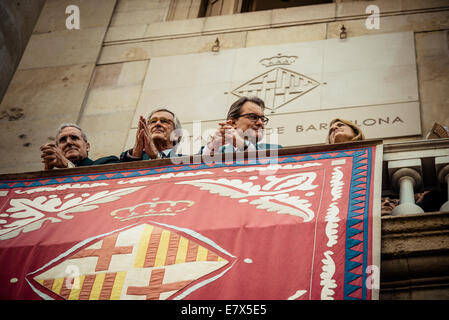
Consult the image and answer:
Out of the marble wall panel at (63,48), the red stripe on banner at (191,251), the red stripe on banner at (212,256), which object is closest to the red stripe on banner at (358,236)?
the red stripe on banner at (212,256)

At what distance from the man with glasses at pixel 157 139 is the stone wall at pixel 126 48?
4.85ft

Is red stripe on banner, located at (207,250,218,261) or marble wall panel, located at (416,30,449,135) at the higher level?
marble wall panel, located at (416,30,449,135)

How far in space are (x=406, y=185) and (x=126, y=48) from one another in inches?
215

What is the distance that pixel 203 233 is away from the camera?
582 cm

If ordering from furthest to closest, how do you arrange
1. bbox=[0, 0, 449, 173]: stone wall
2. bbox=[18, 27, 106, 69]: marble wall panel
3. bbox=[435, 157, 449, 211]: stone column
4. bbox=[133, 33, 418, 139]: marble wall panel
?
bbox=[18, 27, 106, 69]: marble wall panel, bbox=[0, 0, 449, 173]: stone wall, bbox=[133, 33, 418, 139]: marble wall panel, bbox=[435, 157, 449, 211]: stone column

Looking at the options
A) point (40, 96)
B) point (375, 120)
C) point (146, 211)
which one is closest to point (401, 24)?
point (375, 120)

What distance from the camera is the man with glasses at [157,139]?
7434 millimetres

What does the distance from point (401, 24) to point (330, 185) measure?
4286mm

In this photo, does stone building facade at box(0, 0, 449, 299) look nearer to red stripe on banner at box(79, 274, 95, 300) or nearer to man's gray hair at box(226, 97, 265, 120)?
man's gray hair at box(226, 97, 265, 120)

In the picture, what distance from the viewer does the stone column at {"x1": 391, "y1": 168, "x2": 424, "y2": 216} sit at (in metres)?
5.90

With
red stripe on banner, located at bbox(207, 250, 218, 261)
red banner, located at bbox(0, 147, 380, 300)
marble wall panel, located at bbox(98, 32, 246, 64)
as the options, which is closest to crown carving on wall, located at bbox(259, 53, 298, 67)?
marble wall panel, located at bbox(98, 32, 246, 64)

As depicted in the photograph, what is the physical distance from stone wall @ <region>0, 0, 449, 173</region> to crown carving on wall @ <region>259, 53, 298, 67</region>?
0.33 m
